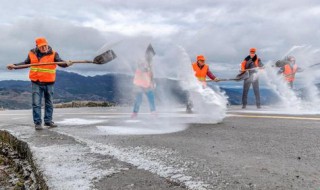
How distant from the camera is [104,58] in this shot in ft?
32.4

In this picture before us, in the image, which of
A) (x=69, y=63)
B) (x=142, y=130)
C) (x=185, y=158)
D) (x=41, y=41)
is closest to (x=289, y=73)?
(x=142, y=130)

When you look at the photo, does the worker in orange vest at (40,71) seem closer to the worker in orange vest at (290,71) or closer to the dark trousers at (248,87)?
the dark trousers at (248,87)

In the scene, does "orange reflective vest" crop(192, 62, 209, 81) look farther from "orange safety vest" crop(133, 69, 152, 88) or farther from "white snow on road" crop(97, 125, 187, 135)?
"white snow on road" crop(97, 125, 187, 135)

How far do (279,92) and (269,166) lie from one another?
12.8 metres

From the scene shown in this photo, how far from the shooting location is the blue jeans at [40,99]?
9.55 m

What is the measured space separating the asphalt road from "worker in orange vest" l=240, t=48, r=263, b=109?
862cm

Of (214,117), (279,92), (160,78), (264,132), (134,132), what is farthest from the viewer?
(279,92)

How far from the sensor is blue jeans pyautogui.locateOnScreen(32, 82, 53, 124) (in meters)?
9.55

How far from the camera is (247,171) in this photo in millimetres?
4258

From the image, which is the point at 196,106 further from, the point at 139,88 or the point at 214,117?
the point at 139,88

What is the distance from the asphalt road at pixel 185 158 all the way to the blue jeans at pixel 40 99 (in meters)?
1.39

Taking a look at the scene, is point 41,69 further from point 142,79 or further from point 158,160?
point 158,160

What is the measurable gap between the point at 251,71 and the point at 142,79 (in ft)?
22.8

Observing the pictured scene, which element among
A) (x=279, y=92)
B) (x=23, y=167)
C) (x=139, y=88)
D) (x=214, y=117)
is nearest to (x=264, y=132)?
(x=214, y=117)
